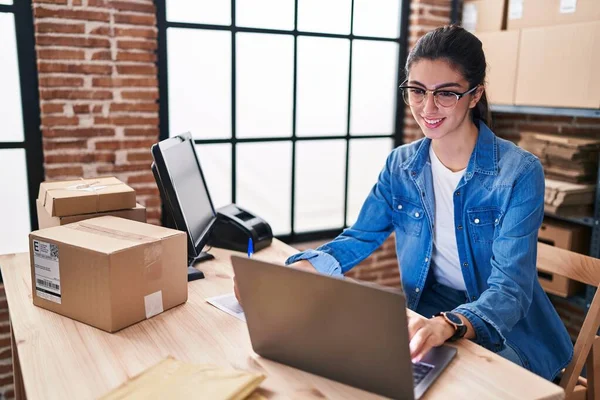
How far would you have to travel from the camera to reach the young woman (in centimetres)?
144

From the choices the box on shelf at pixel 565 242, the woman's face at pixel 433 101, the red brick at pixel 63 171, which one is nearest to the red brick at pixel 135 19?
the red brick at pixel 63 171

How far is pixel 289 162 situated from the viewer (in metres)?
3.05

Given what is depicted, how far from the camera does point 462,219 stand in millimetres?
1660

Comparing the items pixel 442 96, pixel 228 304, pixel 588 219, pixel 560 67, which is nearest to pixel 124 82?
pixel 228 304

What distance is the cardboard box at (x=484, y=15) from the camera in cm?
296

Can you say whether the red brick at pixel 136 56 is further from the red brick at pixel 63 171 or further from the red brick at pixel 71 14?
the red brick at pixel 63 171

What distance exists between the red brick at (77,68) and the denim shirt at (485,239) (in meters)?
1.31

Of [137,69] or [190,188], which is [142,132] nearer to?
[137,69]

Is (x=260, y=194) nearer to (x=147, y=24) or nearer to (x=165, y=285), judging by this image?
(x=147, y=24)

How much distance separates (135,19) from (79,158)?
2.13ft

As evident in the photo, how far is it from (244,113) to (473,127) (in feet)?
4.77

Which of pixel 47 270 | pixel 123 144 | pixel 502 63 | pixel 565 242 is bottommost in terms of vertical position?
pixel 565 242

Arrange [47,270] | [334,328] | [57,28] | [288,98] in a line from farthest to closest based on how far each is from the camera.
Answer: [288,98] → [57,28] → [47,270] → [334,328]

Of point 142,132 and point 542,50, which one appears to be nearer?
point 142,132
